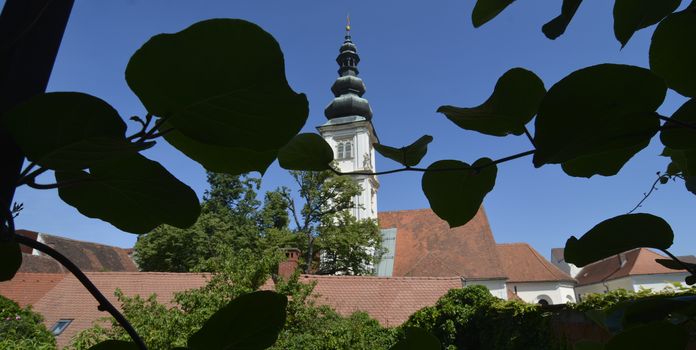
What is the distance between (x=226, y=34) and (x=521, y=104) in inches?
10.0

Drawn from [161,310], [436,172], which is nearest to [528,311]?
[161,310]

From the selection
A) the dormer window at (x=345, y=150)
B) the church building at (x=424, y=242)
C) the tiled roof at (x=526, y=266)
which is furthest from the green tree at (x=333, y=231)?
the tiled roof at (x=526, y=266)

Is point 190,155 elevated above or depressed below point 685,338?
above

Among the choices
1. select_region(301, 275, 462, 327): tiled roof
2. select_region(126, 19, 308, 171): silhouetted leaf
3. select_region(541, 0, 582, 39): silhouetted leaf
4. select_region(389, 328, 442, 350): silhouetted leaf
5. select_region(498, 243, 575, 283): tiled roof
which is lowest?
select_region(389, 328, 442, 350): silhouetted leaf

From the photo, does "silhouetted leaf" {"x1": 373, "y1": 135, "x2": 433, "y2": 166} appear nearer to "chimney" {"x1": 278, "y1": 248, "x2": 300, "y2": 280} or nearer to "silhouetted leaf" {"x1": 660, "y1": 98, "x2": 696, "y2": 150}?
"silhouetted leaf" {"x1": 660, "y1": 98, "x2": 696, "y2": 150}

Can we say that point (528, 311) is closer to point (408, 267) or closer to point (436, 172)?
point (436, 172)

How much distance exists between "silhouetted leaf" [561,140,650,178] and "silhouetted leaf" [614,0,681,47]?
12 cm

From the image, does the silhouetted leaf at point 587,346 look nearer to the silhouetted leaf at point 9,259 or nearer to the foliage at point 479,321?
the silhouetted leaf at point 9,259

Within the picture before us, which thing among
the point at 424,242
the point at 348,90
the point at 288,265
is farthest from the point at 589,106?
the point at 348,90

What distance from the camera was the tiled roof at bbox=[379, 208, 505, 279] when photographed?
71.4ft

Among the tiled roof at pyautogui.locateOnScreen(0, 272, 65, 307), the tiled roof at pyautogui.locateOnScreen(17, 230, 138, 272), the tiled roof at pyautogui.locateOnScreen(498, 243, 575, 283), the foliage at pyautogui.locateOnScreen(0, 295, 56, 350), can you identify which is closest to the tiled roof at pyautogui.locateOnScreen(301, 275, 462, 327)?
the foliage at pyautogui.locateOnScreen(0, 295, 56, 350)

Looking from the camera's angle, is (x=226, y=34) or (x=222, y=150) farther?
(x=222, y=150)

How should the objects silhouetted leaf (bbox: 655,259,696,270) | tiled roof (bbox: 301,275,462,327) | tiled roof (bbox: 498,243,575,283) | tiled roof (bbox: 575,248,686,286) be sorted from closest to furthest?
1. silhouetted leaf (bbox: 655,259,696,270)
2. tiled roof (bbox: 301,275,462,327)
3. tiled roof (bbox: 498,243,575,283)
4. tiled roof (bbox: 575,248,686,286)

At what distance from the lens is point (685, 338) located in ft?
0.92
